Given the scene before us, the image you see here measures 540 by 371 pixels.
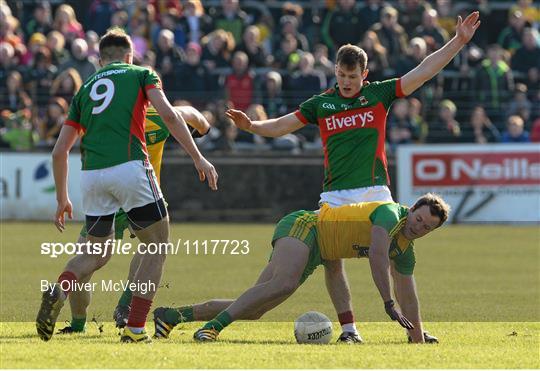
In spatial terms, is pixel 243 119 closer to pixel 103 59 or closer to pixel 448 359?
pixel 103 59

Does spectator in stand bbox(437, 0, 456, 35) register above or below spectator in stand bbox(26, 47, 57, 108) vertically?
above

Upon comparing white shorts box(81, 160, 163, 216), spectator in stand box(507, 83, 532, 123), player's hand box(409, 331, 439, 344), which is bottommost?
spectator in stand box(507, 83, 532, 123)

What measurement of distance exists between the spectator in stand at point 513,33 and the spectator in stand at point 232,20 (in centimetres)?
500

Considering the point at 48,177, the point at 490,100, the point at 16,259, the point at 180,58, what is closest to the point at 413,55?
the point at 490,100

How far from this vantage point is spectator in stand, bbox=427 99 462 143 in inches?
956

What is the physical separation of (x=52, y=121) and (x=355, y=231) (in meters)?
14.8

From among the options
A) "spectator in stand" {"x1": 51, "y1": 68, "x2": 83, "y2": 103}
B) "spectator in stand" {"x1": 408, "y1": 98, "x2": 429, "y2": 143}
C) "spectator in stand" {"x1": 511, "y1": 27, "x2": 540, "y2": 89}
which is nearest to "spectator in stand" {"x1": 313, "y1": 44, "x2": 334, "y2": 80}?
"spectator in stand" {"x1": 408, "y1": 98, "x2": 429, "y2": 143}

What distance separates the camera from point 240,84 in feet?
80.8

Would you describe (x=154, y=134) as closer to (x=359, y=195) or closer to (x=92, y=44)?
(x=359, y=195)

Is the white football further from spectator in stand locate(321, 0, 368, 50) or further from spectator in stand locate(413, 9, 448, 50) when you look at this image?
spectator in stand locate(321, 0, 368, 50)

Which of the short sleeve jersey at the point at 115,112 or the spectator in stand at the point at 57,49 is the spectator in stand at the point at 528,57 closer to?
the spectator in stand at the point at 57,49

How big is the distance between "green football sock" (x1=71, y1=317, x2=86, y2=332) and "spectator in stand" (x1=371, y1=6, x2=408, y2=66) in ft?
51.0

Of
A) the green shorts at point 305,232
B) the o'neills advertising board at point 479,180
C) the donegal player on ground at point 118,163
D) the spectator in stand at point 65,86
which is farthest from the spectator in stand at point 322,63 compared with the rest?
→ the donegal player on ground at point 118,163

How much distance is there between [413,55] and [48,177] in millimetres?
6690
